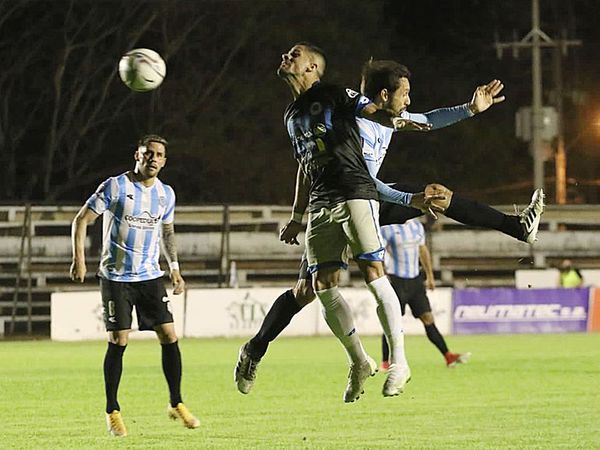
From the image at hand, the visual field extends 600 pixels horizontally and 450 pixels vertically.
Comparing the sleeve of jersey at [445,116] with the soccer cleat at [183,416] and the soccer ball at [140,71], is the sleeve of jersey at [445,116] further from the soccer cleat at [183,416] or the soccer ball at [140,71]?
the soccer cleat at [183,416]

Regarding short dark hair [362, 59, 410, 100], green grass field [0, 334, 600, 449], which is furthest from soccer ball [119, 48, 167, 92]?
green grass field [0, 334, 600, 449]

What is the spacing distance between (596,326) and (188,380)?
Answer: 1245 centimetres

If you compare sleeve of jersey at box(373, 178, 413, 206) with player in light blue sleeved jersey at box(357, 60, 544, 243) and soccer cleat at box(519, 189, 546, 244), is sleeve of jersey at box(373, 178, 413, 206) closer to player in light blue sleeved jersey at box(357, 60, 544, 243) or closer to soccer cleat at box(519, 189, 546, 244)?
player in light blue sleeved jersey at box(357, 60, 544, 243)

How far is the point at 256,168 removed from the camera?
3866cm

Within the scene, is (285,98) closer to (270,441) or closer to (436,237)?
(436,237)

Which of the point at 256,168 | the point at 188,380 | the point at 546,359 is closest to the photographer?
the point at 188,380

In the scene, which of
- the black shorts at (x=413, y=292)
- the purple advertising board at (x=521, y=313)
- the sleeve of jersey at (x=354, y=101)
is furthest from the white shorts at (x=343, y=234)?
the purple advertising board at (x=521, y=313)

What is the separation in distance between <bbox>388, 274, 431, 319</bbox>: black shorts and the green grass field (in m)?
0.76

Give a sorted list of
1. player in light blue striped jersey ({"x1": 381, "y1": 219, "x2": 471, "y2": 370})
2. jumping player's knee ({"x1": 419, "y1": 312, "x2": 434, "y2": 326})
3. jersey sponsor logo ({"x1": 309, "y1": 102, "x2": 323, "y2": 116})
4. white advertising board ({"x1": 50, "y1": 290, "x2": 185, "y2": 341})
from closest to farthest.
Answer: jersey sponsor logo ({"x1": 309, "y1": 102, "x2": 323, "y2": 116}) < player in light blue striped jersey ({"x1": 381, "y1": 219, "x2": 471, "y2": 370}) < jumping player's knee ({"x1": 419, "y1": 312, "x2": 434, "y2": 326}) < white advertising board ({"x1": 50, "y1": 290, "x2": 185, "y2": 341})

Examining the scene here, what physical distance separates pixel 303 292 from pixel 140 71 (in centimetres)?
232

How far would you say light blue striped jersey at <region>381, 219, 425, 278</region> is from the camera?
17.1 meters

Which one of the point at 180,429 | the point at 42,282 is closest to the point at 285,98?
the point at 42,282

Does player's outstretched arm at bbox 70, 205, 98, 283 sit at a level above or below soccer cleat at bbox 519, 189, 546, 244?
below

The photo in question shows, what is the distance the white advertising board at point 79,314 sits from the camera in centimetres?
2494
